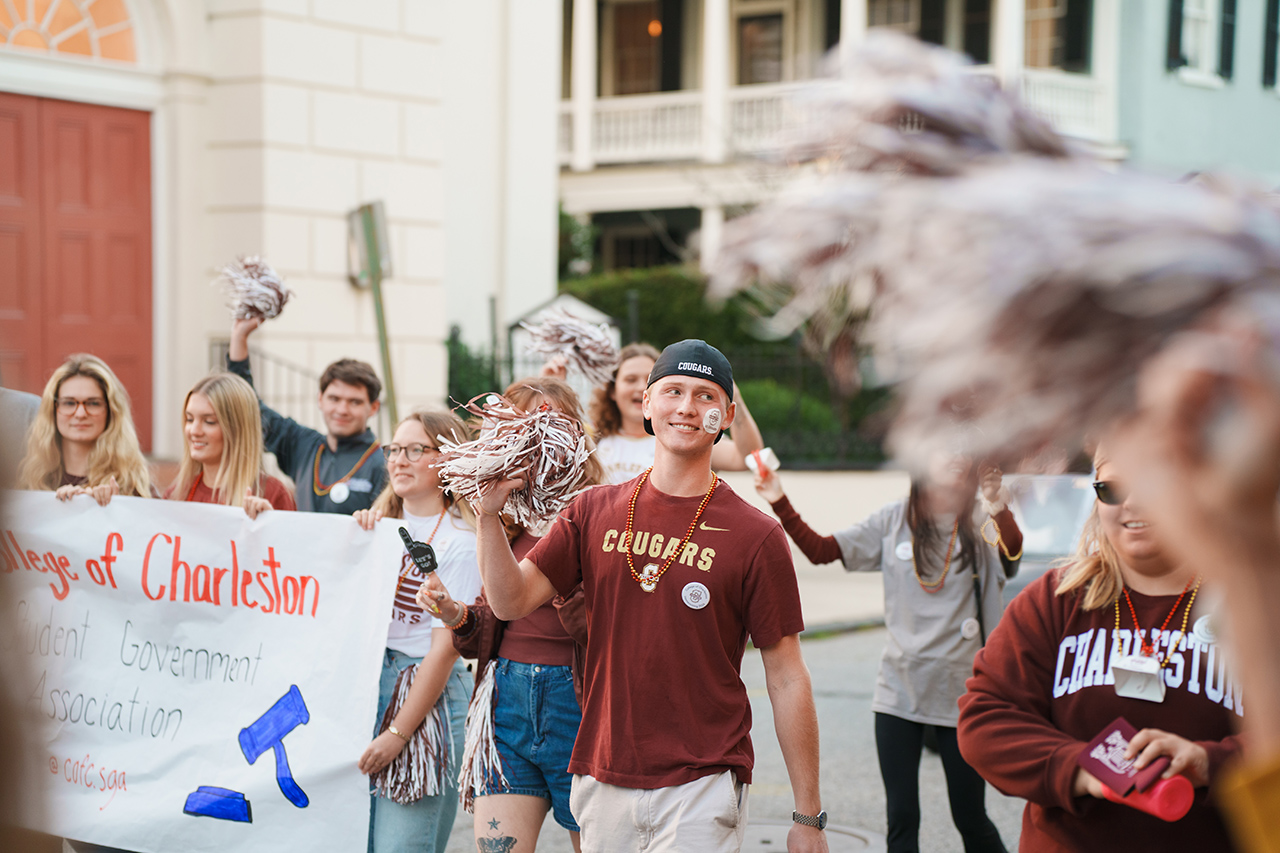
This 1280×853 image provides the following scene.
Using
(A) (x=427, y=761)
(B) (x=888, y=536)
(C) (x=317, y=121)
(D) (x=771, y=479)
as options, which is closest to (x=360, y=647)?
(A) (x=427, y=761)

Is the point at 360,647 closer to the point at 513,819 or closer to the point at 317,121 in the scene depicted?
the point at 513,819

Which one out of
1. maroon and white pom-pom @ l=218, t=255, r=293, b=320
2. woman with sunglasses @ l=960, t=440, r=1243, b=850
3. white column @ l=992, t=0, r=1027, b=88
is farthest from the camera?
white column @ l=992, t=0, r=1027, b=88

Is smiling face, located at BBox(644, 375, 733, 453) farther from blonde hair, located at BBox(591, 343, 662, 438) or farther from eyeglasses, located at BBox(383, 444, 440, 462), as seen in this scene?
blonde hair, located at BBox(591, 343, 662, 438)

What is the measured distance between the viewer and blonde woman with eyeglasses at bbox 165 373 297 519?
17.0ft

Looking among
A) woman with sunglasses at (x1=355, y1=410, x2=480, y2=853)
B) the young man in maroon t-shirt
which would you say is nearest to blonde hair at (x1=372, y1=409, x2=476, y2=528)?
woman with sunglasses at (x1=355, y1=410, x2=480, y2=853)

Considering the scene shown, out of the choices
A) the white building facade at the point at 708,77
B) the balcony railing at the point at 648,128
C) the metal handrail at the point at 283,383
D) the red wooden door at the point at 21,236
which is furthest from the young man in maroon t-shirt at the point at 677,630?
the balcony railing at the point at 648,128

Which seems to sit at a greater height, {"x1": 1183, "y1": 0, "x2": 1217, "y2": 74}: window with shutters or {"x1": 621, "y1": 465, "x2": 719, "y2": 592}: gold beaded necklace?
{"x1": 1183, "y1": 0, "x2": 1217, "y2": 74}: window with shutters

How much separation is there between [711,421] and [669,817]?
43.2 inches

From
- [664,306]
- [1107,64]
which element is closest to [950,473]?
[664,306]

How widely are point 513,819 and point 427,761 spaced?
0.51 meters

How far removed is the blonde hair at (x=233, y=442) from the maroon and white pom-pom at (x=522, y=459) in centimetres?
176

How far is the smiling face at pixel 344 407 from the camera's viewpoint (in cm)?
585

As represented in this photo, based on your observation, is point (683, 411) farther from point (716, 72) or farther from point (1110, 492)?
Result: point (716, 72)

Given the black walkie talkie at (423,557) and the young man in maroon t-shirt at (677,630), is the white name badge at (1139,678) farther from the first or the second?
the black walkie talkie at (423,557)
